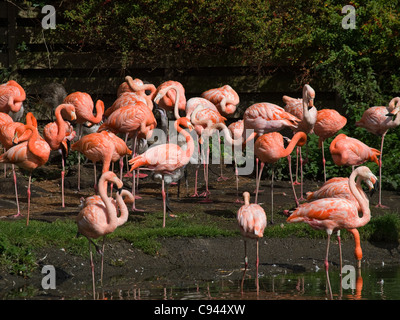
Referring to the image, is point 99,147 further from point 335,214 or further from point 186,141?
point 335,214

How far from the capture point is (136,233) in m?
7.50

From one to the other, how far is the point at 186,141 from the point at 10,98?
8.67ft

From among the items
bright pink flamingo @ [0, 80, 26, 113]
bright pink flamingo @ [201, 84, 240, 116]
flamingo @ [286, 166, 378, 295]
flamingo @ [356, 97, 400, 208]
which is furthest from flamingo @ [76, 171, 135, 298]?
bright pink flamingo @ [201, 84, 240, 116]

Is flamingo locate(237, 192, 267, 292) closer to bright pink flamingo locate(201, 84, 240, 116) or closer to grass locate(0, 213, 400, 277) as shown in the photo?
grass locate(0, 213, 400, 277)

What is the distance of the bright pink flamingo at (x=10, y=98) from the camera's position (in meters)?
10.1

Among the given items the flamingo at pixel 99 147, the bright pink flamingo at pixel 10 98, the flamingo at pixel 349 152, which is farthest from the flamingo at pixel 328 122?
the bright pink flamingo at pixel 10 98

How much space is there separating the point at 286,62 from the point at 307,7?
3.29ft

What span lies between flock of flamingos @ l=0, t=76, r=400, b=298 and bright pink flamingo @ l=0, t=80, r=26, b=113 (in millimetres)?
14

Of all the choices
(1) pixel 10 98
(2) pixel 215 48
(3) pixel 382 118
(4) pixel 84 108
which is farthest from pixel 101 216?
(2) pixel 215 48

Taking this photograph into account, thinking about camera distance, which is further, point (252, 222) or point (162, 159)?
point (162, 159)

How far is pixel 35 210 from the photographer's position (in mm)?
8719
